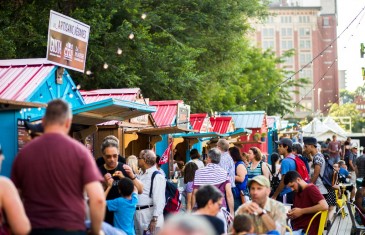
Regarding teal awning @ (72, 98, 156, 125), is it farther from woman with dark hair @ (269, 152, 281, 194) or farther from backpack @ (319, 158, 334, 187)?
backpack @ (319, 158, 334, 187)

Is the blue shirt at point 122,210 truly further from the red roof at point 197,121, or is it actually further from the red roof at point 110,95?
the red roof at point 197,121

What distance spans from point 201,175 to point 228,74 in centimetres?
2842

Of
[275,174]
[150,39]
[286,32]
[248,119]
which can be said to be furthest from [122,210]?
[286,32]

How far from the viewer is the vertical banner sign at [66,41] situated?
14195 millimetres

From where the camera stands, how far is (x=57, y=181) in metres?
6.52

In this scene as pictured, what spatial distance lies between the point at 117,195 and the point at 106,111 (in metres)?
3.31

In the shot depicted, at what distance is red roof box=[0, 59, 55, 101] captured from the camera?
13.6m

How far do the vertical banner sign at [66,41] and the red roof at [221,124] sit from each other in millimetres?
23131

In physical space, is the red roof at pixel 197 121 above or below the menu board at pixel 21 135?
above

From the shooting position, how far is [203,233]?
13.4 feet

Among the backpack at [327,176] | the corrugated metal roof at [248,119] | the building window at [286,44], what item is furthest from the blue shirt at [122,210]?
the building window at [286,44]

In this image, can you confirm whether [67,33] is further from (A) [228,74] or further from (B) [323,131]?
(B) [323,131]

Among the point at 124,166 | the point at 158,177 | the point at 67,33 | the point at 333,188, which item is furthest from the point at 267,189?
the point at 333,188

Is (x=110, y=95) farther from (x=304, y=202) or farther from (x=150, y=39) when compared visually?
(x=304, y=202)
